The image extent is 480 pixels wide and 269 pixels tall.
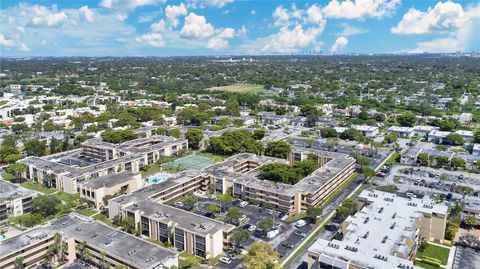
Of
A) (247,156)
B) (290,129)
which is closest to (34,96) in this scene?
(290,129)

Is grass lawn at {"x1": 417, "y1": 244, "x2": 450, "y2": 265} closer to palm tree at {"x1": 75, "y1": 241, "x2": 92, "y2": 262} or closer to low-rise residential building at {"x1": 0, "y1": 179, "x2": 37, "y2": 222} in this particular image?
palm tree at {"x1": 75, "y1": 241, "x2": 92, "y2": 262}

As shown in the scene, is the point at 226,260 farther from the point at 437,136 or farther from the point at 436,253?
the point at 437,136

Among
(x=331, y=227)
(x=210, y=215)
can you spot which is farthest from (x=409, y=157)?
(x=210, y=215)

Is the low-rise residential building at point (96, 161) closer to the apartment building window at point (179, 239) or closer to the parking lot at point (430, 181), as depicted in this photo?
the apartment building window at point (179, 239)

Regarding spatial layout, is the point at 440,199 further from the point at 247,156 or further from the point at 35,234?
the point at 35,234

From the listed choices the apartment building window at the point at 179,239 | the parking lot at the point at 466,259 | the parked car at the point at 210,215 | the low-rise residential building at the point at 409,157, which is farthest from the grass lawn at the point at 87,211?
the low-rise residential building at the point at 409,157
